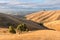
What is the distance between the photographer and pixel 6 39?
2670cm

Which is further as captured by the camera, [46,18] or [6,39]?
[46,18]

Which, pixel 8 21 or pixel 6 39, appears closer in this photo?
pixel 6 39

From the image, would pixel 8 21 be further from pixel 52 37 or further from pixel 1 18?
→ pixel 52 37

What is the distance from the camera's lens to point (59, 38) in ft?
87.9

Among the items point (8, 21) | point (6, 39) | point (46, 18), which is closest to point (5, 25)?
point (8, 21)

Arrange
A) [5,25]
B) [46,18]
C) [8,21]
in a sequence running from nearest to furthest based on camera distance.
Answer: [5,25], [8,21], [46,18]

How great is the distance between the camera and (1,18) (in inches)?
2515

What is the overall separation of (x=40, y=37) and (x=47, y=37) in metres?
0.86

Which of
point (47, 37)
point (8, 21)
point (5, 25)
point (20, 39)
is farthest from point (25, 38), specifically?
point (8, 21)

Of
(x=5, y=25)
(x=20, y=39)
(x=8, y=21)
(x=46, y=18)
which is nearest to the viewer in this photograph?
(x=20, y=39)

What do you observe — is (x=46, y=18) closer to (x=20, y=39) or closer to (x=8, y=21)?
(x=8, y=21)

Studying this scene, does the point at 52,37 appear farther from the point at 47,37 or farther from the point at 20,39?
the point at 20,39

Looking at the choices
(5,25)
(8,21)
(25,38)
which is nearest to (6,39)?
(25,38)

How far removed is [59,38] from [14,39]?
5.46m
